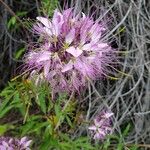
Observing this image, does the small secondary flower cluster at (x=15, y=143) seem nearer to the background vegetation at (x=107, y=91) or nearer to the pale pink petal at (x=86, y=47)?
the background vegetation at (x=107, y=91)

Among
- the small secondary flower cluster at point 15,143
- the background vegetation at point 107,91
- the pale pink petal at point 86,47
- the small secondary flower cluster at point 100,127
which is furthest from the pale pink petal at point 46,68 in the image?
the small secondary flower cluster at point 100,127

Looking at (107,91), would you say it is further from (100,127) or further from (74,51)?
(74,51)

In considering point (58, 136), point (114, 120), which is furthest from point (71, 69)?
point (114, 120)

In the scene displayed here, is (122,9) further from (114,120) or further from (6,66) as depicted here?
(6,66)

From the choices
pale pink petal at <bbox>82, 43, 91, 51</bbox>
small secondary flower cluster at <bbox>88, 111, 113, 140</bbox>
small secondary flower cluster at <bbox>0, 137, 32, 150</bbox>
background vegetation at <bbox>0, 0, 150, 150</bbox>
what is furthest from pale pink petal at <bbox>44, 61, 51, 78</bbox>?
small secondary flower cluster at <bbox>88, 111, 113, 140</bbox>

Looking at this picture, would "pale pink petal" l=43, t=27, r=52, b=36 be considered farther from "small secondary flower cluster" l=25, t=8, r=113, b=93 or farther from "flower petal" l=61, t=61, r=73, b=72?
"flower petal" l=61, t=61, r=73, b=72

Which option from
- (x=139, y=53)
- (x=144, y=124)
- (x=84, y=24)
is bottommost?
(x=144, y=124)
